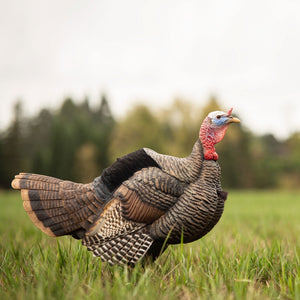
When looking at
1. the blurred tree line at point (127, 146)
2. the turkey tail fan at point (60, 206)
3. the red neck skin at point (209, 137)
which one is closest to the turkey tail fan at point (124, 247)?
the turkey tail fan at point (60, 206)

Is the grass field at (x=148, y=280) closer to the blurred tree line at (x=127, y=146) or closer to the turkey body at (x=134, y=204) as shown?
the turkey body at (x=134, y=204)

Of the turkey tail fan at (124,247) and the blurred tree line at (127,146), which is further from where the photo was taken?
the blurred tree line at (127,146)

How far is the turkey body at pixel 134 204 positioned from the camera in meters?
3.10

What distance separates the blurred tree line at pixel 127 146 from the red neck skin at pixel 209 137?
20.4m

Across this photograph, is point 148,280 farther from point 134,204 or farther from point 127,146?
point 127,146

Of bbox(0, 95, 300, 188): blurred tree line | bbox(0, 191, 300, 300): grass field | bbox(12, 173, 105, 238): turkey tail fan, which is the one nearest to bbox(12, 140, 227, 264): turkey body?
bbox(12, 173, 105, 238): turkey tail fan

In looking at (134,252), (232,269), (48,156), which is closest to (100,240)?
(134,252)

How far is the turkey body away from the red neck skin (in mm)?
52

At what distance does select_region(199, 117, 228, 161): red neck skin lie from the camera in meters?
3.26

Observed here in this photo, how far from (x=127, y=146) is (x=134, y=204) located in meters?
23.8

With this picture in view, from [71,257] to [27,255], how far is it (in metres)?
0.56

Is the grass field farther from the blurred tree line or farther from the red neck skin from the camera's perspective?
the blurred tree line

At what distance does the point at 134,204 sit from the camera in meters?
3.12

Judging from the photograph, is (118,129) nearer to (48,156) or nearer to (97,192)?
(48,156)
